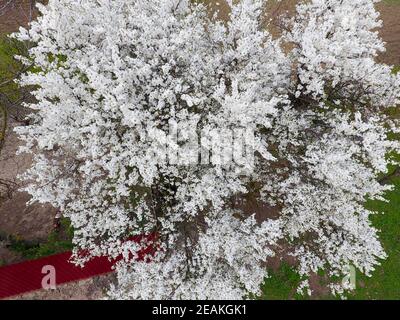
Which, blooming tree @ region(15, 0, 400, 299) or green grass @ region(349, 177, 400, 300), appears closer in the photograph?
blooming tree @ region(15, 0, 400, 299)

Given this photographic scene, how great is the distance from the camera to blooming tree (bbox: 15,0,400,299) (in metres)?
9.48

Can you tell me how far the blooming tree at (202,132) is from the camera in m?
9.48

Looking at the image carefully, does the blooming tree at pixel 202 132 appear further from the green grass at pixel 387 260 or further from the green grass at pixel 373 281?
the green grass at pixel 387 260

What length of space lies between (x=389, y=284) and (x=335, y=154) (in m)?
7.07

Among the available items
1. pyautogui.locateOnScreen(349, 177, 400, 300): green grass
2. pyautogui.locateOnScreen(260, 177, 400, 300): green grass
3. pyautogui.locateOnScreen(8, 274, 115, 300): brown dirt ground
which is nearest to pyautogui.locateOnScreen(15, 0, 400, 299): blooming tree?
pyautogui.locateOnScreen(260, 177, 400, 300): green grass

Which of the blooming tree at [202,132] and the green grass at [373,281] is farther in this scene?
the green grass at [373,281]

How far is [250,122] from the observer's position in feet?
31.8

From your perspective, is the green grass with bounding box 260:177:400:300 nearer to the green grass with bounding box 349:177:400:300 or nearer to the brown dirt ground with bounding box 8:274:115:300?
the green grass with bounding box 349:177:400:300

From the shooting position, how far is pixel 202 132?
9539 millimetres

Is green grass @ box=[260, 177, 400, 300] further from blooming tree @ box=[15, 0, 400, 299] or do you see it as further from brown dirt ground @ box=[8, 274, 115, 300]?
brown dirt ground @ box=[8, 274, 115, 300]

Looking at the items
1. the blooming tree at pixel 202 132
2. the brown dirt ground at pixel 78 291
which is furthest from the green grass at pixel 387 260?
the brown dirt ground at pixel 78 291

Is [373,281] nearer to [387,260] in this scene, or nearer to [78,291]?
[387,260]

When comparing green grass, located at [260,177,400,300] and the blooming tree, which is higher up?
the blooming tree

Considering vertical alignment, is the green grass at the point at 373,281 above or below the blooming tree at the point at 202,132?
below
